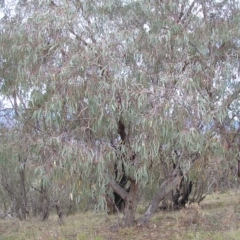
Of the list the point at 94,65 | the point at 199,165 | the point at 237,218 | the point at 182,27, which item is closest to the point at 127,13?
the point at 182,27

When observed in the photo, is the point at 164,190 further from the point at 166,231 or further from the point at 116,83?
the point at 116,83

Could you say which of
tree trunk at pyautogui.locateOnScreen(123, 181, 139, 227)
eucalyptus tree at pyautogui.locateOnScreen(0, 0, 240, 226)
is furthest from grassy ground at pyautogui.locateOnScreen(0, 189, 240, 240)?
eucalyptus tree at pyautogui.locateOnScreen(0, 0, 240, 226)

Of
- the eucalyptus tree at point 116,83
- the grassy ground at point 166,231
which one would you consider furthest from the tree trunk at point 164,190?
the eucalyptus tree at point 116,83

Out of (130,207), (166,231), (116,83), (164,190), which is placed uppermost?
(116,83)

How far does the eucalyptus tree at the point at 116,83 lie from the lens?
4.89m

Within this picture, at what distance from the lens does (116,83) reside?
491cm

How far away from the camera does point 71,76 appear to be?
4980 millimetres

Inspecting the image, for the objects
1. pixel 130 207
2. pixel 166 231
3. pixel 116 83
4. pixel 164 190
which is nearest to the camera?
pixel 116 83

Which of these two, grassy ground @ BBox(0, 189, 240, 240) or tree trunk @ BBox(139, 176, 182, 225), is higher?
tree trunk @ BBox(139, 176, 182, 225)

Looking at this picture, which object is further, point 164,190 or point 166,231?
point 164,190

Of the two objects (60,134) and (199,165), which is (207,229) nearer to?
(199,165)

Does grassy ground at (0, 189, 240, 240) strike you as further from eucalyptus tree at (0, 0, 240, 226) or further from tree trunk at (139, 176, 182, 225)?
eucalyptus tree at (0, 0, 240, 226)

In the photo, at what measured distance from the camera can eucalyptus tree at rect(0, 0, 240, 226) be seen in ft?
16.1

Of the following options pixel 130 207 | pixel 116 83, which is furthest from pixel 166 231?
pixel 116 83
